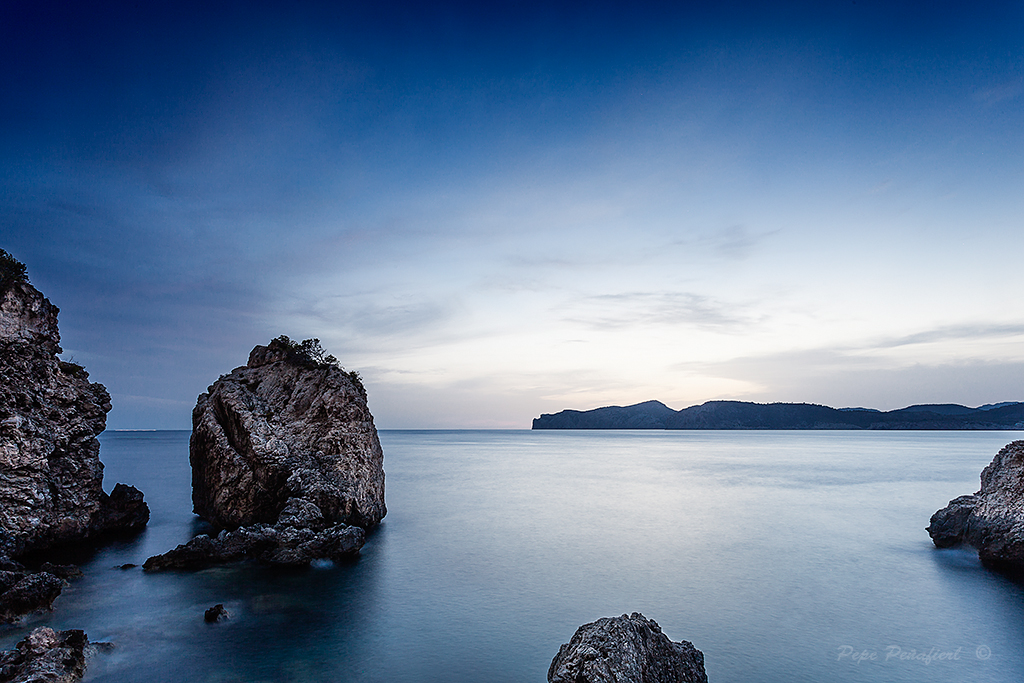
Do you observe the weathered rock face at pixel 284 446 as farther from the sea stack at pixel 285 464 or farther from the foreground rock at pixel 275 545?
the foreground rock at pixel 275 545

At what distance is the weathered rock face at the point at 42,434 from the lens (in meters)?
14.4

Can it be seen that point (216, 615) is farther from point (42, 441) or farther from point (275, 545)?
point (42, 441)

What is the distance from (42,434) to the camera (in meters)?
15.4

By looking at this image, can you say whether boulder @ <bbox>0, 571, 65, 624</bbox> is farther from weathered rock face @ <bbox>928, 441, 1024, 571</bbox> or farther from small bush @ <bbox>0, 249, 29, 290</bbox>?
weathered rock face @ <bbox>928, 441, 1024, 571</bbox>

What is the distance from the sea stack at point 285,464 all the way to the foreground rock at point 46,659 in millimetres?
6036

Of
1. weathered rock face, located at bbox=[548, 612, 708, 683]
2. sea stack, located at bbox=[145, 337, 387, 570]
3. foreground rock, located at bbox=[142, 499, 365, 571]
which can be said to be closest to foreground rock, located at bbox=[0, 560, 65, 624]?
foreground rock, located at bbox=[142, 499, 365, 571]

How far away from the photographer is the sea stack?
15727 millimetres

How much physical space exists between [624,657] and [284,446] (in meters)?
15.5

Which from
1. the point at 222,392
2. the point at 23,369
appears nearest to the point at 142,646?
the point at 23,369

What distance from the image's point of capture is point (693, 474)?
4916 centimetres

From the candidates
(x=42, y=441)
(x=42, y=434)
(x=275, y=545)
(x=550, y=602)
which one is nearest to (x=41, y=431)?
(x=42, y=434)

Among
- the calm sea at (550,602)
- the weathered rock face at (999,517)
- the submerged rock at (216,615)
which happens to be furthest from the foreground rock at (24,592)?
the weathered rock face at (999,517)

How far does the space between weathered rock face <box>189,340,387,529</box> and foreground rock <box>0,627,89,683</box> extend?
8224 millimetres

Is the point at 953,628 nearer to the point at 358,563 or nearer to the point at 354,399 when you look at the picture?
the point at 358,563
